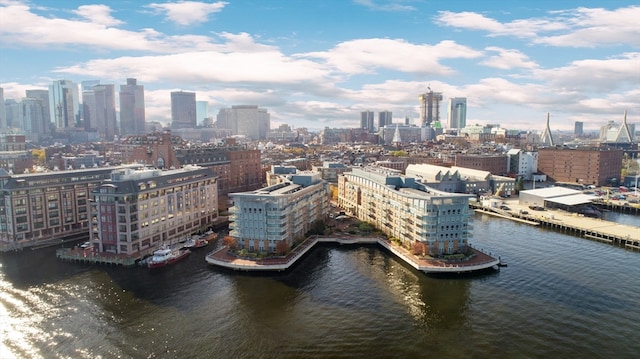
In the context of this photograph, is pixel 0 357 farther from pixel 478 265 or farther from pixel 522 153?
pixel 522 153

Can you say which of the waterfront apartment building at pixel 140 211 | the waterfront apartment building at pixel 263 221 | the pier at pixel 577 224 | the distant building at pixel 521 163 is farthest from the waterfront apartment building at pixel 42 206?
the distant building at pixel 521 163

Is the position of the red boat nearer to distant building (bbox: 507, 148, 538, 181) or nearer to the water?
the water

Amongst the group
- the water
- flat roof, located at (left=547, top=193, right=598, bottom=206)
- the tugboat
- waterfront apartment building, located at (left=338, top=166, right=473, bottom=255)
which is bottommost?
the water

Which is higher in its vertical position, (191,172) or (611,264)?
(191,172)

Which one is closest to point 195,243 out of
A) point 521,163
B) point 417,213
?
point 417,213

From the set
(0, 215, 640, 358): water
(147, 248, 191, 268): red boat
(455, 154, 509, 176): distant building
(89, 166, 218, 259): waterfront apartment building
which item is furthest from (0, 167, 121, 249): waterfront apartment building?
(455, 154, 509, 176): distant building

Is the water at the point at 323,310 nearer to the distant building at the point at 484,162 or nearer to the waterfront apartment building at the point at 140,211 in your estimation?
the waterfront apartment building at the point at 140,211

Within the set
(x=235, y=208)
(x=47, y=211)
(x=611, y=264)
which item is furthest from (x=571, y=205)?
(x=47, y=211)
